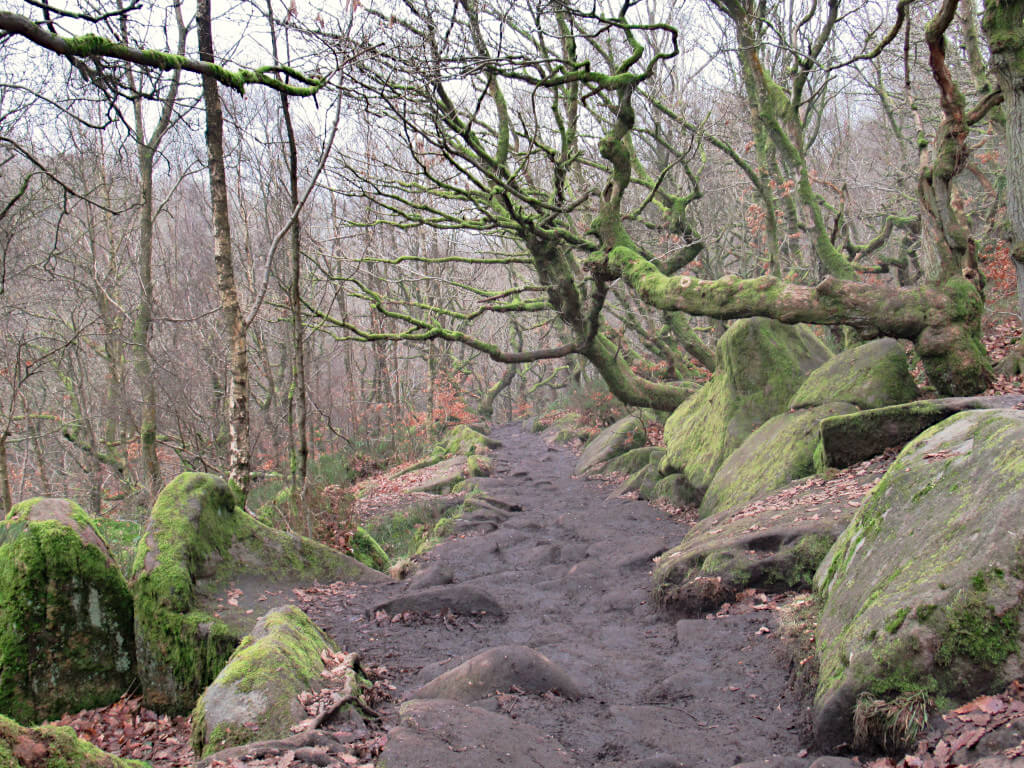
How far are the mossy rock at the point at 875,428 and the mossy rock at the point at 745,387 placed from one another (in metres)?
2.86

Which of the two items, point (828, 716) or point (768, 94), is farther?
point (768, 94)

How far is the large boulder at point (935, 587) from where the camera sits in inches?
111

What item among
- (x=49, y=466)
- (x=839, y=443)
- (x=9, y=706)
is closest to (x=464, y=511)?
(x=839, y=443)

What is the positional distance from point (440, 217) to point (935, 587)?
10788 mm

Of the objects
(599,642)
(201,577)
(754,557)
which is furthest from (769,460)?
(201,577)

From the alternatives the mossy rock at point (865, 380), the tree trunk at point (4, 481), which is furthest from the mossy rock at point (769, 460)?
the tree trunk at point (4, 481)

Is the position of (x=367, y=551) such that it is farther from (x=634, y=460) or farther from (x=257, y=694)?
(x=634, y=460)

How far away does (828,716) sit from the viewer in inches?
123

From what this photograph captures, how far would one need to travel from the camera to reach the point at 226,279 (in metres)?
7.34

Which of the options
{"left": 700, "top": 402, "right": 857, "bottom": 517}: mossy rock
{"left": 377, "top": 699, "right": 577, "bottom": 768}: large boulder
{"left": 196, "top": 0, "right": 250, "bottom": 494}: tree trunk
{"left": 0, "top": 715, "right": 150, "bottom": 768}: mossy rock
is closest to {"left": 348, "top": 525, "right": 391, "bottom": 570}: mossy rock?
{"left": 196, "top": 0, "right": 250, "bottom": 494}: tree trunk

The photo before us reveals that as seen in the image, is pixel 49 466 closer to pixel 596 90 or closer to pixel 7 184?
pixel 7 184

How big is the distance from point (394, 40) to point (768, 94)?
6.27 metres

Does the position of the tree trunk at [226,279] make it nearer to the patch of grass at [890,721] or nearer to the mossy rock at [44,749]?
the mossy rock at [44,749]

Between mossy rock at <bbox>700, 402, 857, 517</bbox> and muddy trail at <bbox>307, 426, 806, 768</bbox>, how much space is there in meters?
0.80
